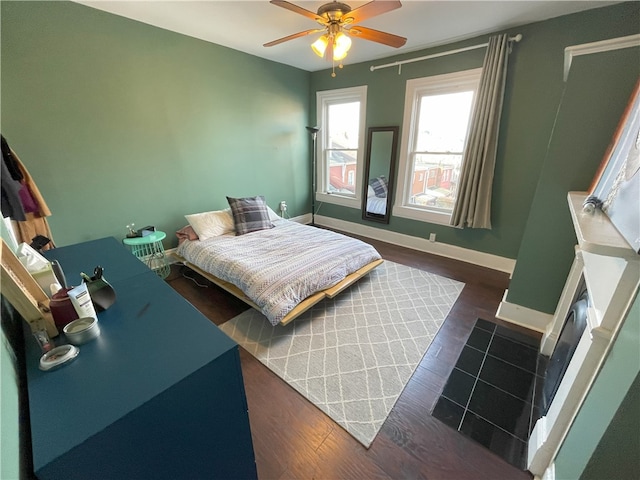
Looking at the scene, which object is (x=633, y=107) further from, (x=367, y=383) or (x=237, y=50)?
(x=237, y=50)

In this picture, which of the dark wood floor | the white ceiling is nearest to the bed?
the dark wood floor

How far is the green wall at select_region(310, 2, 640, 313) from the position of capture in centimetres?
154

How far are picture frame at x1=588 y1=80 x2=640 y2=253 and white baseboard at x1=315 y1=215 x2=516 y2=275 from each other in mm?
1802

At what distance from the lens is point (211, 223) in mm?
3020

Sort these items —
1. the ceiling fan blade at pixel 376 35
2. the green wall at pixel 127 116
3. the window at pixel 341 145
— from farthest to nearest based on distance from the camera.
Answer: the window at pixel 341 145, the green wall at pixel 127 116, the ceiling fan blade at pixel 376 35

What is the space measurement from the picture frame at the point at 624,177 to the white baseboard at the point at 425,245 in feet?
5.91

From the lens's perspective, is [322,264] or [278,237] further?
[278,237]

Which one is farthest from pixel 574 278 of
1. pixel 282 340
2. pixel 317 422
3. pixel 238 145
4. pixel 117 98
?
pixel 117 98

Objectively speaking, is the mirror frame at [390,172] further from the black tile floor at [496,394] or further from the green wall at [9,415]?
the green wall at [9,415]

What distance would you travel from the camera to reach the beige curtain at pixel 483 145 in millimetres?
2600

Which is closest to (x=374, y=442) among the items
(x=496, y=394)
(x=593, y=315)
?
(x=496, y=394)

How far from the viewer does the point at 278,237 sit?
295 cm

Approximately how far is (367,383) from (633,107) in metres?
2.07

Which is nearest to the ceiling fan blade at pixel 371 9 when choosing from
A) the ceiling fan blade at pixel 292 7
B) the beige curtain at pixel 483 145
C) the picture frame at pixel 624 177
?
the ceiling fan blade at pixel 292 7
